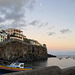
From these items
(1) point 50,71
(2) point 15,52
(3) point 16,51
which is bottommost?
(2) point 15,52

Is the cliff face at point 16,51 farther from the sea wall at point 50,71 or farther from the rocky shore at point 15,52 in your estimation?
the sea wall at point 50,71

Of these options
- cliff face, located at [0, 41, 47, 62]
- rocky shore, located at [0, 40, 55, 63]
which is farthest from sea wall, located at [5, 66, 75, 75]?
cliff face, located at [0, 41, 47, 62]

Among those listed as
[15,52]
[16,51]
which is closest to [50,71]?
[15,52]

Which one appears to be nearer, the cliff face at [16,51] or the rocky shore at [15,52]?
the rocky shore at [15,52]

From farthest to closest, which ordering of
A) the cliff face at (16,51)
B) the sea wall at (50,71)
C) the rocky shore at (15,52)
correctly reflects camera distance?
the cliff face at (16,51)
the rocky shore at (15,52)
the sea wall at (50,71)

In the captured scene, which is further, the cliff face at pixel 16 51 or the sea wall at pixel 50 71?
the cliff face at pixel 16 51

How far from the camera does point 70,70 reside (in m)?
3.23

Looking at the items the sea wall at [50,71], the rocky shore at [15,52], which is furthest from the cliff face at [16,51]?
the sea wall at [50,71]

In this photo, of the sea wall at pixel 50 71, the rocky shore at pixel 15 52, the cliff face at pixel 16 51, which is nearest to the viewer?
the sea wall at pixel 50 71

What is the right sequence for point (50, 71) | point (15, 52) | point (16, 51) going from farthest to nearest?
point (16, 51) → point (15, 52) → point (50, 71)

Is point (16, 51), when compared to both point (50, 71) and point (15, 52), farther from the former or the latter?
point (50, 71)

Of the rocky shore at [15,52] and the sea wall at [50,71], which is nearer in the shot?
the sea wall at [50,71]

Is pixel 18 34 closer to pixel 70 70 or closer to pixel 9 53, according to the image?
pixel 9 53

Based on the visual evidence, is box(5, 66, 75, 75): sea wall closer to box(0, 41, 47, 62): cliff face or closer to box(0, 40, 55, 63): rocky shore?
box(0, 40, 55, 63): rocky shore
